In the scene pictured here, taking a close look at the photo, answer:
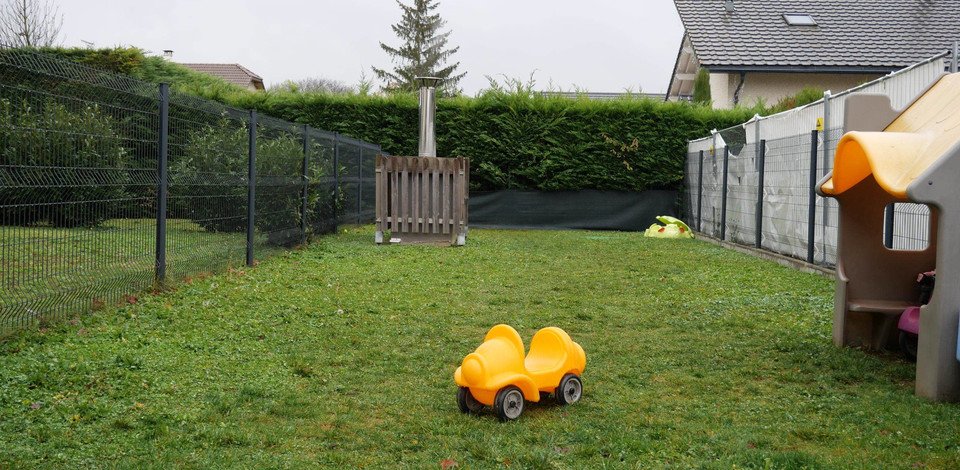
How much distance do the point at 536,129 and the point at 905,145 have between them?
613 inches

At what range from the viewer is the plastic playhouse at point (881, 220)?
15.2ft

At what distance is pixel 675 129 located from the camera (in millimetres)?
20344

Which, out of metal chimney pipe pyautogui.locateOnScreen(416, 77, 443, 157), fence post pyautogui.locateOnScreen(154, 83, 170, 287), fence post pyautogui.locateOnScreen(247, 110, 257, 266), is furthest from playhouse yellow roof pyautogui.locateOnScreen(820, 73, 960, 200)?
metal chimney pipe pyautogui.locateOnScreen(416, 77, 443, 157)

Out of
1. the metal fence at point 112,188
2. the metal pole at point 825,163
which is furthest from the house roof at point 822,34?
the metal fence at point 112,188

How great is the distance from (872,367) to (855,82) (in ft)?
62.1

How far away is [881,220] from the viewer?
6.21 metres

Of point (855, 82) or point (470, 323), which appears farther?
point (855, 82)

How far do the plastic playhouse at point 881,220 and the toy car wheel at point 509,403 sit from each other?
213cm

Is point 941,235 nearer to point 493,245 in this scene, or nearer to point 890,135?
point 890,135

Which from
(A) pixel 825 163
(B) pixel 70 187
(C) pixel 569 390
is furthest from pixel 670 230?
(C) pixel 569 390

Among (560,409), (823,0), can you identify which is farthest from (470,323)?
(823,0)

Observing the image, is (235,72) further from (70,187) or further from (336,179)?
(70,187)

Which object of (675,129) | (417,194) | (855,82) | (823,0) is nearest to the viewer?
(417,194)

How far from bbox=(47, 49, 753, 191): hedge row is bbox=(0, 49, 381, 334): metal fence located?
9331mm
